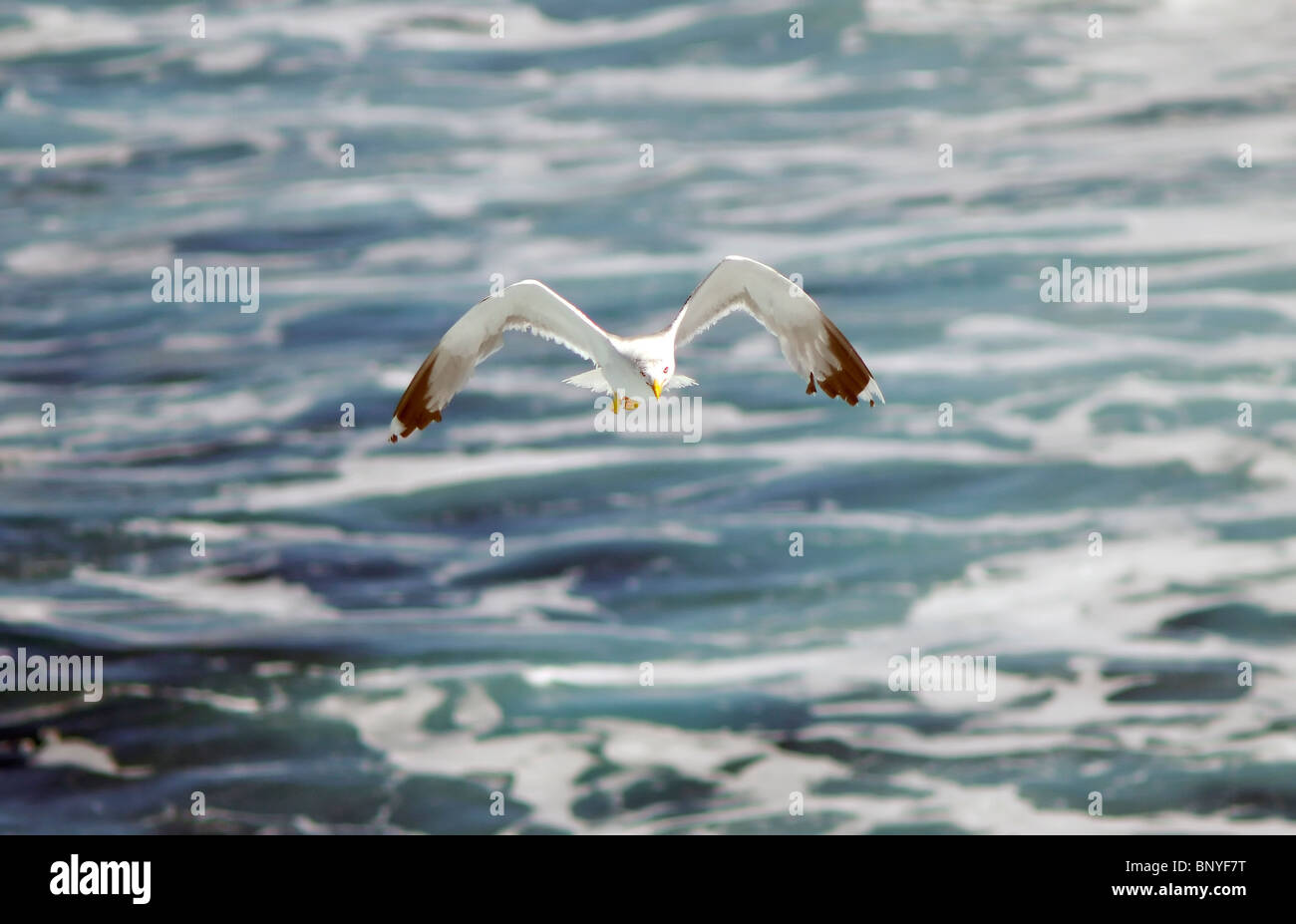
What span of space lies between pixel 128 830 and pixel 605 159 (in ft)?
133

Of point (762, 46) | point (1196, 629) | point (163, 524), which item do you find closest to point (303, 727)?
point (163, 524)

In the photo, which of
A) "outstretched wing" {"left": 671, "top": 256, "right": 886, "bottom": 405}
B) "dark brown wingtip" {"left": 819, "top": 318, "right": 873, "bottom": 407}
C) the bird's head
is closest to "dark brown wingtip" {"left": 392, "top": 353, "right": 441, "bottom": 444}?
the bird's head

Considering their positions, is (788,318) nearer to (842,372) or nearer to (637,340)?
(842,372)

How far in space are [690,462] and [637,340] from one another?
120 feet

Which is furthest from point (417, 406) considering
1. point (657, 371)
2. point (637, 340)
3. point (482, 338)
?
point (657, 371)

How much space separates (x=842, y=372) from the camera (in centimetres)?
1670

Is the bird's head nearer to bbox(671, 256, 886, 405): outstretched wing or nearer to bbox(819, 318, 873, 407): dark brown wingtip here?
bbox(671, 256, 886, 405): outstretched wing

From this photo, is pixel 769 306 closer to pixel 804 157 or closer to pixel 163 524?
pixel 163 524

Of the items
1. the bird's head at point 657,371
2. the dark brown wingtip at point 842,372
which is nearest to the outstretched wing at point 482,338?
the bird's head at point 657,371

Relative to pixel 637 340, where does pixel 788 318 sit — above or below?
above

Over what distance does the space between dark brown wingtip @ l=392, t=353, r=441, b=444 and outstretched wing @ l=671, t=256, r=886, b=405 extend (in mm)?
2643

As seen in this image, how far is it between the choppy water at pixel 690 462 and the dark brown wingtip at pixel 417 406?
20.5 m

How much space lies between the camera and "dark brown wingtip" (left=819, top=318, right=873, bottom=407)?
16.4 m

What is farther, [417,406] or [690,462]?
[690,462]
